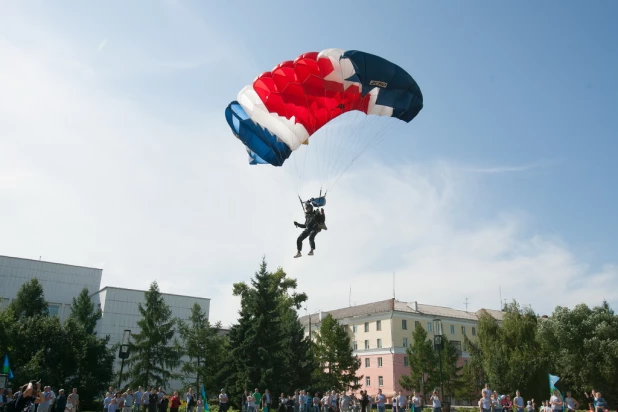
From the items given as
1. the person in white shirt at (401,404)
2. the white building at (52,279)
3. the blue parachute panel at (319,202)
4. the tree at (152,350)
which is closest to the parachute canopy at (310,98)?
the blue parachute panel at (319,202)

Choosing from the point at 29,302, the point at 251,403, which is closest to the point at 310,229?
the point at 251,403

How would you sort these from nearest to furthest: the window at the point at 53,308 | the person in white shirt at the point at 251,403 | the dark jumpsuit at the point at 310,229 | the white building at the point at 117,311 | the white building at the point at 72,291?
the dark jumpsuit at the point at 310,229
the person in white shirt at the point at 251,403
the white building at the point at 117,311
the white building at the point at 72,291
the window at the point at 53,308

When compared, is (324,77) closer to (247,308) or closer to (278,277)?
(247,308)

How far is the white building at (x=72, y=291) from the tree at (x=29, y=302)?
9.24m

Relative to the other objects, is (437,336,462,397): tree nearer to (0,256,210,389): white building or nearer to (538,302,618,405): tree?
(538,302,618,405): tree

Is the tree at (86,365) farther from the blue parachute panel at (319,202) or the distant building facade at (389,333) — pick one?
the blue parachute panel at (319,202)

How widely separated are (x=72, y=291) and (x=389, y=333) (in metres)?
29.0

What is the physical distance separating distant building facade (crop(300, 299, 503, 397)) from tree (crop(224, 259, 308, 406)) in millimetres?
15107

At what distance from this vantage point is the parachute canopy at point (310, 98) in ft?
38.5

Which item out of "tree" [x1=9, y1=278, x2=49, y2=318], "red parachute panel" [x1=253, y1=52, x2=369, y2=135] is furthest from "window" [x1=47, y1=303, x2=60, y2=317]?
"red parachute panel" [x1=253, y1=52, x2=369, y2=135]

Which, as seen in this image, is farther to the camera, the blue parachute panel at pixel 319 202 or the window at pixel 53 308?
the window at pixel 53 308

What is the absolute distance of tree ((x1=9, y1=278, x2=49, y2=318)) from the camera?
105ft

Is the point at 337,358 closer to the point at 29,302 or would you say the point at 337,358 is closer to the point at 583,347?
the point at 583,347

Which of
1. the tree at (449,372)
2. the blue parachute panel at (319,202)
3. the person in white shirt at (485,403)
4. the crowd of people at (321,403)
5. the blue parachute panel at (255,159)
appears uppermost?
the blue parachute panel at (255,159)
